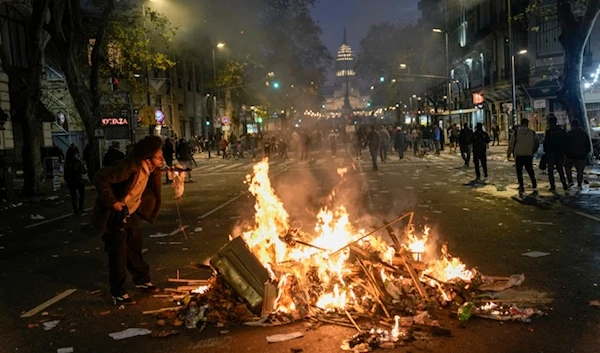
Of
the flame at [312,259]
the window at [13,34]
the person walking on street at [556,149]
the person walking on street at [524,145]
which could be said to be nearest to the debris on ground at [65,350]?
the flame at [312,259]

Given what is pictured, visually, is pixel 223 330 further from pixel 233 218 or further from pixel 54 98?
pixel 54 98

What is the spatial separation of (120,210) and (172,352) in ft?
6.12

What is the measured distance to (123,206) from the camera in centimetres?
587

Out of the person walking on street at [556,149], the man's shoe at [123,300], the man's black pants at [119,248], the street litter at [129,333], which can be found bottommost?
the street litter at [129,333]

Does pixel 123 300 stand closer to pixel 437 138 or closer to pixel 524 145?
pixel 524 145

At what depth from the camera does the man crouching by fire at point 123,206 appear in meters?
5.83

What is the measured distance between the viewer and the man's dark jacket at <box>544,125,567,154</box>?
13703 mm

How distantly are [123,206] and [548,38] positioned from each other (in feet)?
126

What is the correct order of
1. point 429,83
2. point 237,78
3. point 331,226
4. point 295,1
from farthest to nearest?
point 429,83 < point 295,1 < point 237,78 < point 331,226

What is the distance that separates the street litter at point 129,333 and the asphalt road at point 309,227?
0.08m

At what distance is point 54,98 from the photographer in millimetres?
31938

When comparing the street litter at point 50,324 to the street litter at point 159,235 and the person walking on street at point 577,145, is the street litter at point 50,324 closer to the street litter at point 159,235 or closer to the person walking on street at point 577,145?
the street litter at point 159,235

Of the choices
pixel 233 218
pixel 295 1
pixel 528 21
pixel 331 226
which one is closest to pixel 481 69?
pixel 528 21

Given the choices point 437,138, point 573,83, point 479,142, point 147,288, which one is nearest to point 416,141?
point 437,138
